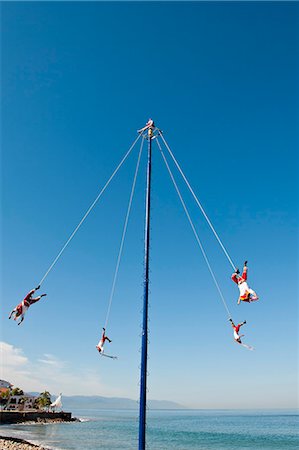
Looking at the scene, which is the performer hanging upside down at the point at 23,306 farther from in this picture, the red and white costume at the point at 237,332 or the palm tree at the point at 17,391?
the palm tree at the point at 17,391

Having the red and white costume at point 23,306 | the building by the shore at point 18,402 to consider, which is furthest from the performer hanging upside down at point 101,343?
the building by the shore at point 18,402

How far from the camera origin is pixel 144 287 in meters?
12.8

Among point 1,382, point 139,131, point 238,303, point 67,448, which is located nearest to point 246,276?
point 238,303

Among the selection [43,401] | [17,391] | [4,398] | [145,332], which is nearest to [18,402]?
[17,391]

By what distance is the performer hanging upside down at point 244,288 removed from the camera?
39.2 feet

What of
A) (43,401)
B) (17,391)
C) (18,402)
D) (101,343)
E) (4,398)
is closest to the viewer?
(101,343)

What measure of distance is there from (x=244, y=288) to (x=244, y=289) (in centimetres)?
3

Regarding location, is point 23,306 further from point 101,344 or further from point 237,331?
point 237,331

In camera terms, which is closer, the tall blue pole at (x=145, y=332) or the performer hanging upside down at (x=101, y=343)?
the tall blue pole at (x=145, y=332)

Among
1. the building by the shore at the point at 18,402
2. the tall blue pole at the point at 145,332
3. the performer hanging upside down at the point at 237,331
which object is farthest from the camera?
the building by the shore at the point at 18,402

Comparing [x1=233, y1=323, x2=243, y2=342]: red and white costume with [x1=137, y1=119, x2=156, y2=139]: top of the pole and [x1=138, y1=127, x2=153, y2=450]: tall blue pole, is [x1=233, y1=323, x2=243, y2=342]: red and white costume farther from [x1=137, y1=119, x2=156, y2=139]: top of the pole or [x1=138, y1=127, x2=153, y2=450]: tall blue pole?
[x1=137, y1=119, x2=156, y2=139]: top of the pole

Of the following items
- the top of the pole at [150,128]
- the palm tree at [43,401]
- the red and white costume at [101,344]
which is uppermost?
the top of the pole at [150,128]

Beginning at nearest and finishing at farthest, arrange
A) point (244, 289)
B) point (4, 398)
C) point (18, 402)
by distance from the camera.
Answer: point (244, 289), point (4, 398), point (18, 402)

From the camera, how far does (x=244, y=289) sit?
12.1m
